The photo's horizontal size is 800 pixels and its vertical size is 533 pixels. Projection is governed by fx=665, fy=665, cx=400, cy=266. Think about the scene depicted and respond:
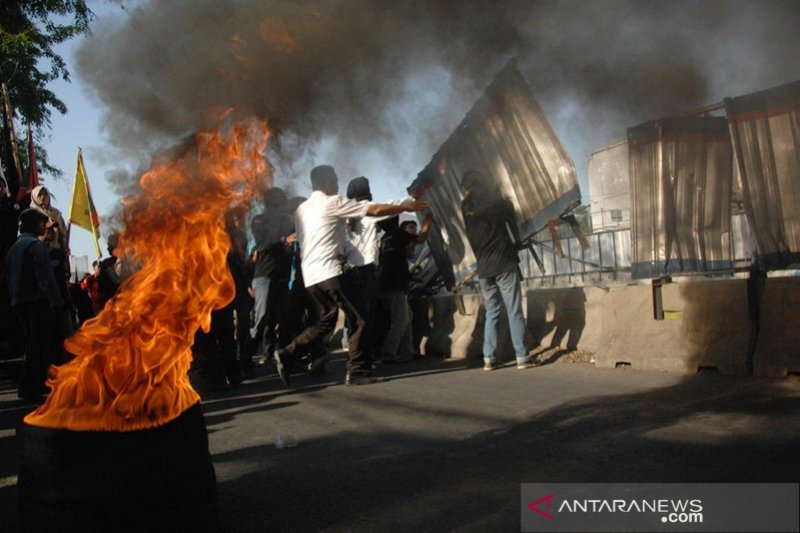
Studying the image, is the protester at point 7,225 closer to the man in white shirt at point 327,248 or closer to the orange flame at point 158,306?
the man in white shirt at point 327,248

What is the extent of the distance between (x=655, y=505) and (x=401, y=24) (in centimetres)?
380

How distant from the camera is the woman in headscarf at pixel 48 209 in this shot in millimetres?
7766

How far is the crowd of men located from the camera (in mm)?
6727

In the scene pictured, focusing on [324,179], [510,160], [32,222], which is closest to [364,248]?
[324,179]

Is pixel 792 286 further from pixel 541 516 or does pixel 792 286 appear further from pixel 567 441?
pixel 541 516

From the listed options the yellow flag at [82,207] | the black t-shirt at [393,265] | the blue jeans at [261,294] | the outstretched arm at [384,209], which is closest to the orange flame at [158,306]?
the outstretched arm at [384,209]

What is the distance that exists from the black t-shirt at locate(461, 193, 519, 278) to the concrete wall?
103 cm

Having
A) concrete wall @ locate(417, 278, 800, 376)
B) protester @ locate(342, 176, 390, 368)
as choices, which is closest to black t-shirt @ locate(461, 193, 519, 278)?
concrete wall @ locate(417, 278, 800, 376)

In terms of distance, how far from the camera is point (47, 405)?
2.76 meters

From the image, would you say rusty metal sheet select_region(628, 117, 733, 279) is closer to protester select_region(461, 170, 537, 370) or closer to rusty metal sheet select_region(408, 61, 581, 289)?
rusty metal sheet select_region(408, 61, 581, 289)

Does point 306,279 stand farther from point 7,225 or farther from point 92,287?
point 92,287

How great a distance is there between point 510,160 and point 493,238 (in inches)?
59.9

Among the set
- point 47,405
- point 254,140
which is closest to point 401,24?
point 254,140

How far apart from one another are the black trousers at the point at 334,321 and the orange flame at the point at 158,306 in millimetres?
2649
